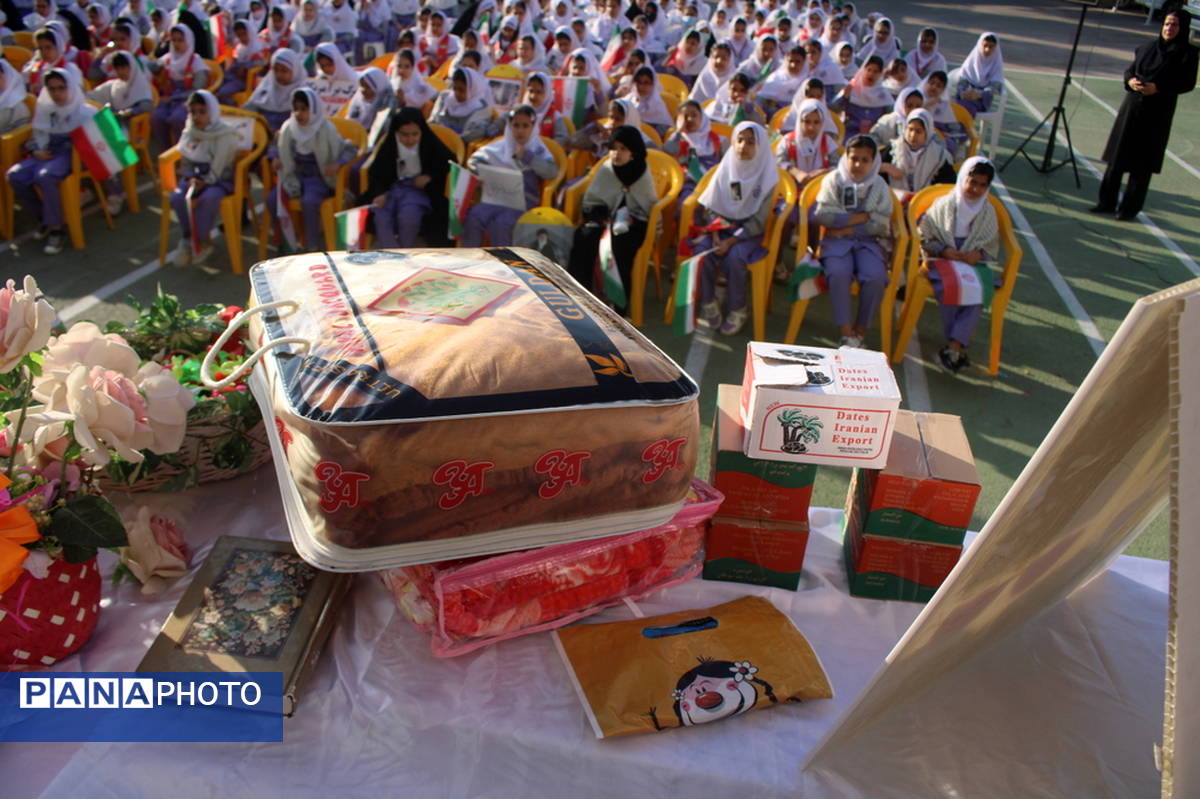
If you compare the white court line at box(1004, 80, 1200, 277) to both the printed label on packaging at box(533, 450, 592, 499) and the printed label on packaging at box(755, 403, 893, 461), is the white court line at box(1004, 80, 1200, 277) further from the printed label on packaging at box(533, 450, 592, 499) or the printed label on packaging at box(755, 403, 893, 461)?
the printed label on packaging at box(533, 450, 592, 499)

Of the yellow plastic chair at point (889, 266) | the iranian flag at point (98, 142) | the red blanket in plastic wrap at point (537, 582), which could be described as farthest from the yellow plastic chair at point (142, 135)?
the red blanket in plastic wrap at point (537, 582)

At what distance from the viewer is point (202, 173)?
19.1 ft

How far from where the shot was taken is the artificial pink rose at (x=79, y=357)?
1.74 metres

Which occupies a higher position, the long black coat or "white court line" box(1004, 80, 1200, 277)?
the long black coat

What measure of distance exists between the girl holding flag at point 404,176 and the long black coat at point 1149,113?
564 cm

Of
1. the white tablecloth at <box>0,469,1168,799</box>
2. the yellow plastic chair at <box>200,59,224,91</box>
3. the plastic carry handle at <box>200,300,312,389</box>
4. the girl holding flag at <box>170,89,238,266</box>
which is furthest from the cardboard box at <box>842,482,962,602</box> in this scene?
the yellow plastic chair at <box>200,59,224,91</box>

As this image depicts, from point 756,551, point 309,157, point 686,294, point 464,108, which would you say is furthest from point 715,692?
point 464,108

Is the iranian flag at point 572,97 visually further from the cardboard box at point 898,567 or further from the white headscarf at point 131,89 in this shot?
the cardboard box at point 898,567

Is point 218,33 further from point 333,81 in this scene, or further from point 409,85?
point 409,85

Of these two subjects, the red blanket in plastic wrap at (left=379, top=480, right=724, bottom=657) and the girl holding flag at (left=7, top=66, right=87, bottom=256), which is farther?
the girl holding flag at (left=7, top=66, right=87, bottom=256)

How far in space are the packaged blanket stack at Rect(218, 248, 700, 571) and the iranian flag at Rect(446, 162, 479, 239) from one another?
3420 mm

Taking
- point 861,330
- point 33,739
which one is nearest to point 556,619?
point 33,739

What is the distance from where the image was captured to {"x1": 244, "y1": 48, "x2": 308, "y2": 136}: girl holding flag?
689 centimetres

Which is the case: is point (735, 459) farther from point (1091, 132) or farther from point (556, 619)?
point (1091, 132)
